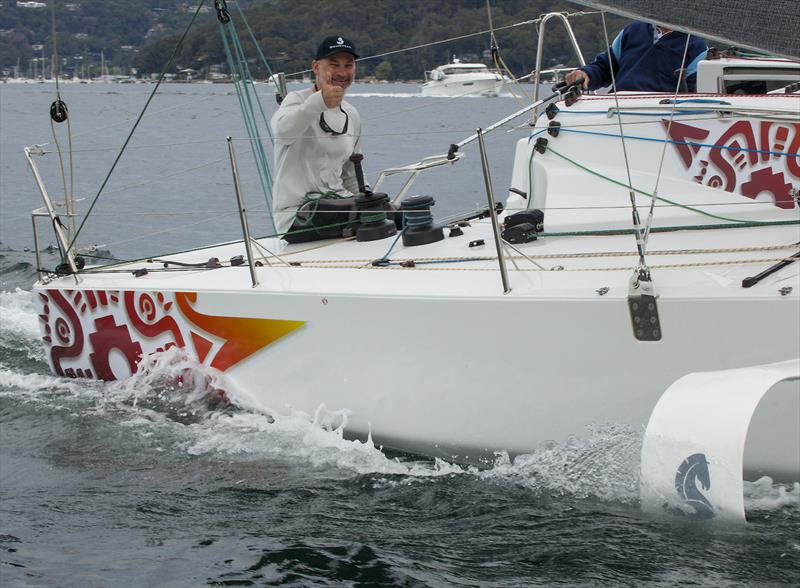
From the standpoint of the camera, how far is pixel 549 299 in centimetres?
384

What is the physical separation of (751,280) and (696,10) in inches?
37.7

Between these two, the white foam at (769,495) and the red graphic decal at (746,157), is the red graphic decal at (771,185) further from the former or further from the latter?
the white foam at (769,495)

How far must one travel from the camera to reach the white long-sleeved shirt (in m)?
5.37

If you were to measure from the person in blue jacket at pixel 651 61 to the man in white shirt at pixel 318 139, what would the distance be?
1140mm

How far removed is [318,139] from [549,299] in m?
2.14

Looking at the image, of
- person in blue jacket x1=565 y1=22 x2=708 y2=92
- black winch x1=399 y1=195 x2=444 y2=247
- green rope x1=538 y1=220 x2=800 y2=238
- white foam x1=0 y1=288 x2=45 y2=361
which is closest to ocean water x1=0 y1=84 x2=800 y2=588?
white foam x1=0 y1=288 x2=45 y2=361

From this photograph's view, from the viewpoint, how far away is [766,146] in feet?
14.3

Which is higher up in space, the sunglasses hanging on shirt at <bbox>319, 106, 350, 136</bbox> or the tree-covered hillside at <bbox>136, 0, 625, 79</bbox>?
the tree-covered hillside at <bbox>136, 0, 625, 79</bbox>

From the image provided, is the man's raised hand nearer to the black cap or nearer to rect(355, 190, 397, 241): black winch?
the black cap

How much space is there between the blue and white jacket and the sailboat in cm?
34

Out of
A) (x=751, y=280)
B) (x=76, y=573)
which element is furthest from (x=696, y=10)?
(x=76, y=573)

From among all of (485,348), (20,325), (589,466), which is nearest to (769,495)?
(589,466)

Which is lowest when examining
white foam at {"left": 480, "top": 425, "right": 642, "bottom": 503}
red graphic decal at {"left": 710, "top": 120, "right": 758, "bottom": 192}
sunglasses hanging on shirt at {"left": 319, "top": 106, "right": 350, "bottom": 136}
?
white foam at {"left": 480, "top": 425, "right": 642, "bottom": 503}

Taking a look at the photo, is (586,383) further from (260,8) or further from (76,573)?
(260,8)
